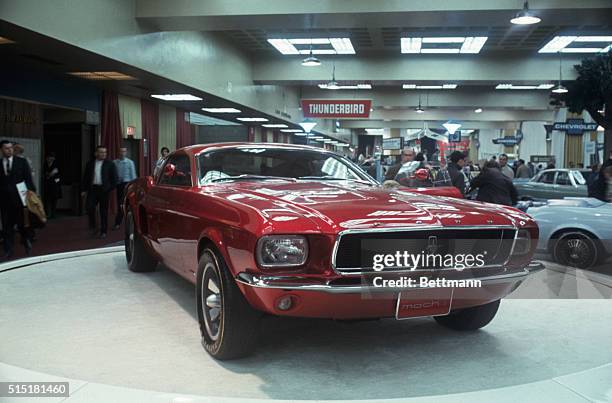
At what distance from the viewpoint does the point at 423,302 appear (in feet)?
10.5

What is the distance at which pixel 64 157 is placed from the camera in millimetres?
14734

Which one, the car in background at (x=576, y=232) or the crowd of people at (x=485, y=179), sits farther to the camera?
the crowd of people at (x=485, y=179)

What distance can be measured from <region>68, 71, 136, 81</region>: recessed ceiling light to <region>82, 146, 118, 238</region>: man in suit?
2.32 m

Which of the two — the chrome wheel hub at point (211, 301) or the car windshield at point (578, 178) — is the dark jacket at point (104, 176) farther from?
the car windshield at point (578, 178)

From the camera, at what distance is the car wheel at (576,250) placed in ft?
23.7

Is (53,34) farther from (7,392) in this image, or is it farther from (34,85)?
(7,392)

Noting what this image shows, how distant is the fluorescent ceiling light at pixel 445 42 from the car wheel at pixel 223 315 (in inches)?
476

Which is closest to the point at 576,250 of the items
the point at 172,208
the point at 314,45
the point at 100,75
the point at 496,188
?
the point at 496,188

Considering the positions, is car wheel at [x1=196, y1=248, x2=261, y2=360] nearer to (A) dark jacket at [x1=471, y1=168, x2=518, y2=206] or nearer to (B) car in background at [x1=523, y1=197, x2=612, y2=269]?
(A) dark jacket at [x1=471, y1=168, x2=518, y2=206]

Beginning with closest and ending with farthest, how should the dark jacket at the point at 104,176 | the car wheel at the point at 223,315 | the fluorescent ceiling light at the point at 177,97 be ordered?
the car wheel at the point at 223,315 < the dark jacket at the point at 104,176 < the fluorescent ceiling light at the point at 177,97

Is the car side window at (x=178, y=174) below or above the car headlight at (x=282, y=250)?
above

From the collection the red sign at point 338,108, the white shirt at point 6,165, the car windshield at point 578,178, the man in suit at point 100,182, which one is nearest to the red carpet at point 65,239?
the man in suit at point 100,182

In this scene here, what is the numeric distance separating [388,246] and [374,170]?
1457 cm

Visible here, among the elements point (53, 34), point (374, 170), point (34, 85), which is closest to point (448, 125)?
point (374, 170)
